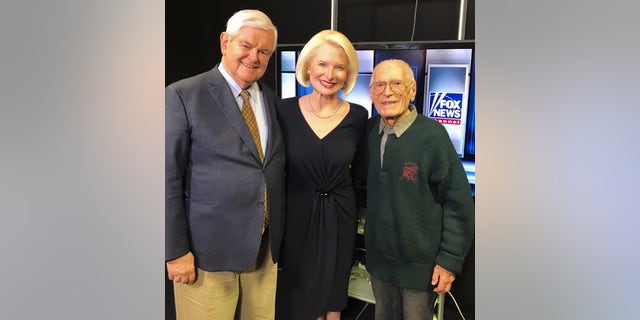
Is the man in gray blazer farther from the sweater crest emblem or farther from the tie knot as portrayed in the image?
the sweater crest emblem

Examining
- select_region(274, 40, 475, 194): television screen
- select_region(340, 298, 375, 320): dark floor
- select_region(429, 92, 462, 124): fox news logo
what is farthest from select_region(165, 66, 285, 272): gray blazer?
select_region(429, 92, 462, 124): fox news logo

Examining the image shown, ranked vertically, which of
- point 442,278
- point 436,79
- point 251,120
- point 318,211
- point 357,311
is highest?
point 436,79

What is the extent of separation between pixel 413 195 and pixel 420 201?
2 centimetres

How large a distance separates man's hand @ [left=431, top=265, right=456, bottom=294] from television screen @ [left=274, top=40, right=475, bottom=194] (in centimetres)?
20

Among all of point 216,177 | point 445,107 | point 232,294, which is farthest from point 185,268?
point 445,107

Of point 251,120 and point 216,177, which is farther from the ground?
point 251,120

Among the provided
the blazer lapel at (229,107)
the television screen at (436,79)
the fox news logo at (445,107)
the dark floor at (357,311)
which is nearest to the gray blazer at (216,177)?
the blazer lapel at (229,107)

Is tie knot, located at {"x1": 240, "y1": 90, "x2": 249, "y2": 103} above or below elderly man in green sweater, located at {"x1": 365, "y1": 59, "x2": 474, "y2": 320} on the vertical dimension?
above

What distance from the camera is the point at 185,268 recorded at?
46.2 inches

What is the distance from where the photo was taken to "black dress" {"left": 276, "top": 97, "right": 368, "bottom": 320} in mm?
1120

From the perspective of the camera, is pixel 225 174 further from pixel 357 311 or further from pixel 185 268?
pixel 357 311
